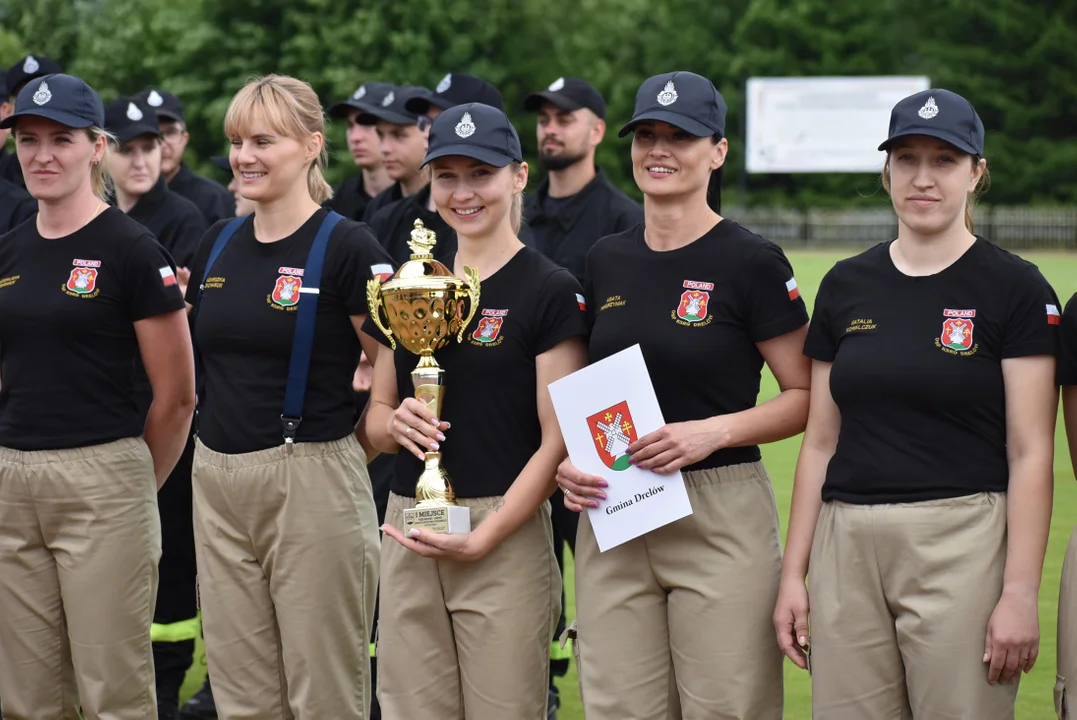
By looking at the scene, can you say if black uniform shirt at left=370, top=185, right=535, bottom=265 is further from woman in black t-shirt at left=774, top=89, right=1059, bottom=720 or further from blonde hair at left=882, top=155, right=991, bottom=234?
woman in black t-shirt at left=774, top=89, right=1059, bottom=720

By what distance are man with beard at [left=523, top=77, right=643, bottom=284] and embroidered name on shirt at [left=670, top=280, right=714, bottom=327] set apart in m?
3.13

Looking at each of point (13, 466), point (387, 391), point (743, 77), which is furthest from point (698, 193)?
point (743, 77)

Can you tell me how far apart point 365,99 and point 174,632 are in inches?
126

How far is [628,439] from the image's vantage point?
3.93 metres

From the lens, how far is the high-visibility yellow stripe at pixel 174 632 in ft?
20.8

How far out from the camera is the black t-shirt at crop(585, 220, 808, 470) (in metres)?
3.95

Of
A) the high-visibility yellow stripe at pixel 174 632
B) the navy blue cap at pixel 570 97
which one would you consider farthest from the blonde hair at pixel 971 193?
the navy blue cap at pixel 570 97

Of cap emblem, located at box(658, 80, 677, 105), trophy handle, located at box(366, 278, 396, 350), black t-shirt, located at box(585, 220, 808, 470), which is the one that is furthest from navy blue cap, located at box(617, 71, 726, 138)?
trophy handle, located at box(366, 278, 396, 350)

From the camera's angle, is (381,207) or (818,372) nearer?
(818,372)

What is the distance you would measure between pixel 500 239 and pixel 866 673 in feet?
5.26

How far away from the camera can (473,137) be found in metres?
4.17

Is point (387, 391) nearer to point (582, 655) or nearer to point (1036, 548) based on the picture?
point (582, 655)

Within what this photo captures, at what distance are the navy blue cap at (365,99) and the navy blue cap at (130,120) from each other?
1.03 metres

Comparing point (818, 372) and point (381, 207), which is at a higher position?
point (381, 207)
